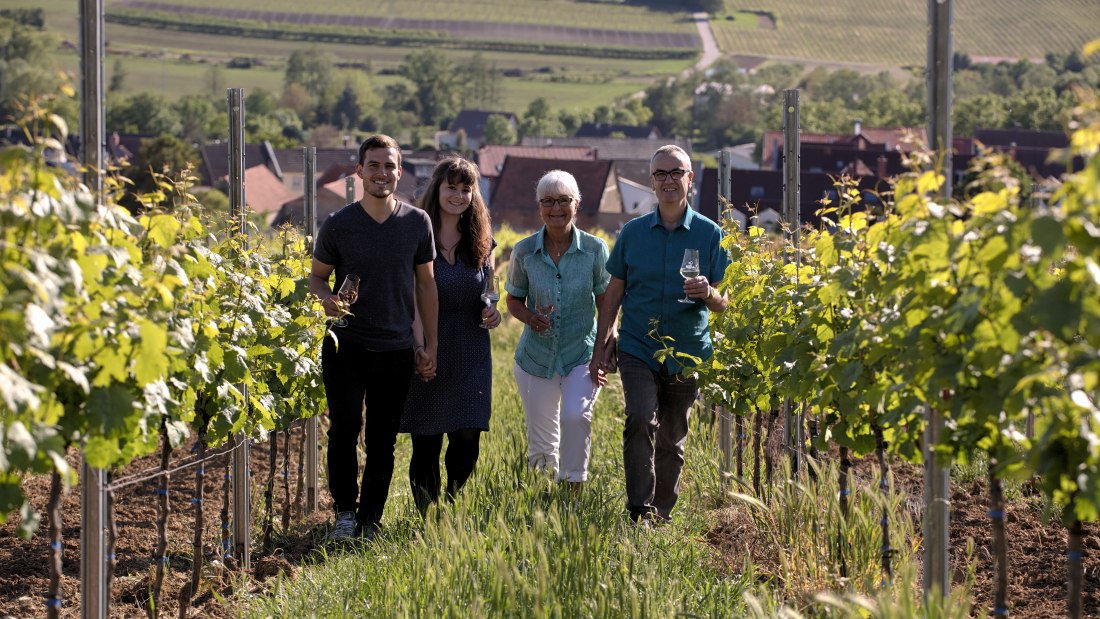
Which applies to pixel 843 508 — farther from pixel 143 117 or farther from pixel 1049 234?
pixel 143 117

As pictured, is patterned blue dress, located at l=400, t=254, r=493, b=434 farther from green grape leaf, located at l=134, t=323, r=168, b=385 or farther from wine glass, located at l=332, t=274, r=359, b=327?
green grape leaf, located at l=134, t=323, r=168, b=385

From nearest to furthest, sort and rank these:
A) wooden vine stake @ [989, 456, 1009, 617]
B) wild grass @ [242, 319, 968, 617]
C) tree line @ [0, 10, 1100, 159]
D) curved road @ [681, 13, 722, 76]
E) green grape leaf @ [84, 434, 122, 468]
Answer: green grape leaf @ [84, 434, 122, 468] → wooden vine stake @ [989, 456, 1009, 617] → wild grass @ [242, 319, 968, 617] → tree line @ [0, 10, 1100, 159] → curved road @ [681, 13, 722, 76]

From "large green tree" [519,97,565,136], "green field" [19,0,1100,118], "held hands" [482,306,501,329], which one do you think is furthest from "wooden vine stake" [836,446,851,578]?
"green field" [19,0,1100,118]

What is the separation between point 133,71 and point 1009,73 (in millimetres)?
85233

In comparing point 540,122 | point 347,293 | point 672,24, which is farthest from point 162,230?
point 672,24

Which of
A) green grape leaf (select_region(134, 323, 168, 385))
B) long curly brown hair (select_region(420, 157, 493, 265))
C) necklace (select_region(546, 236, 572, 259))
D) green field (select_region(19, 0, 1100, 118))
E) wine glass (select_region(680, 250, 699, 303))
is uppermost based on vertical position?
green field (select_region(19, 0, 1100, 118))

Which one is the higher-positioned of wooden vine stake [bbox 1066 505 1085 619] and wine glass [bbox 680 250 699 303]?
wine glass [bbox 680 250 699 303]

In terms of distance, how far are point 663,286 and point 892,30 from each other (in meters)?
167

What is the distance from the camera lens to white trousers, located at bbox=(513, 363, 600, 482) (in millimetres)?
5977

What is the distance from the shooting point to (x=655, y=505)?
19.6 feet

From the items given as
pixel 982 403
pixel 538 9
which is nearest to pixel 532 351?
pixel 982 403

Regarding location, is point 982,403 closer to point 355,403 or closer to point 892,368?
point 892,368

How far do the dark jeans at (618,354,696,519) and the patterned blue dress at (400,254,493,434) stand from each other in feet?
2.05

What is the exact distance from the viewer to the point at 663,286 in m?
5.75
